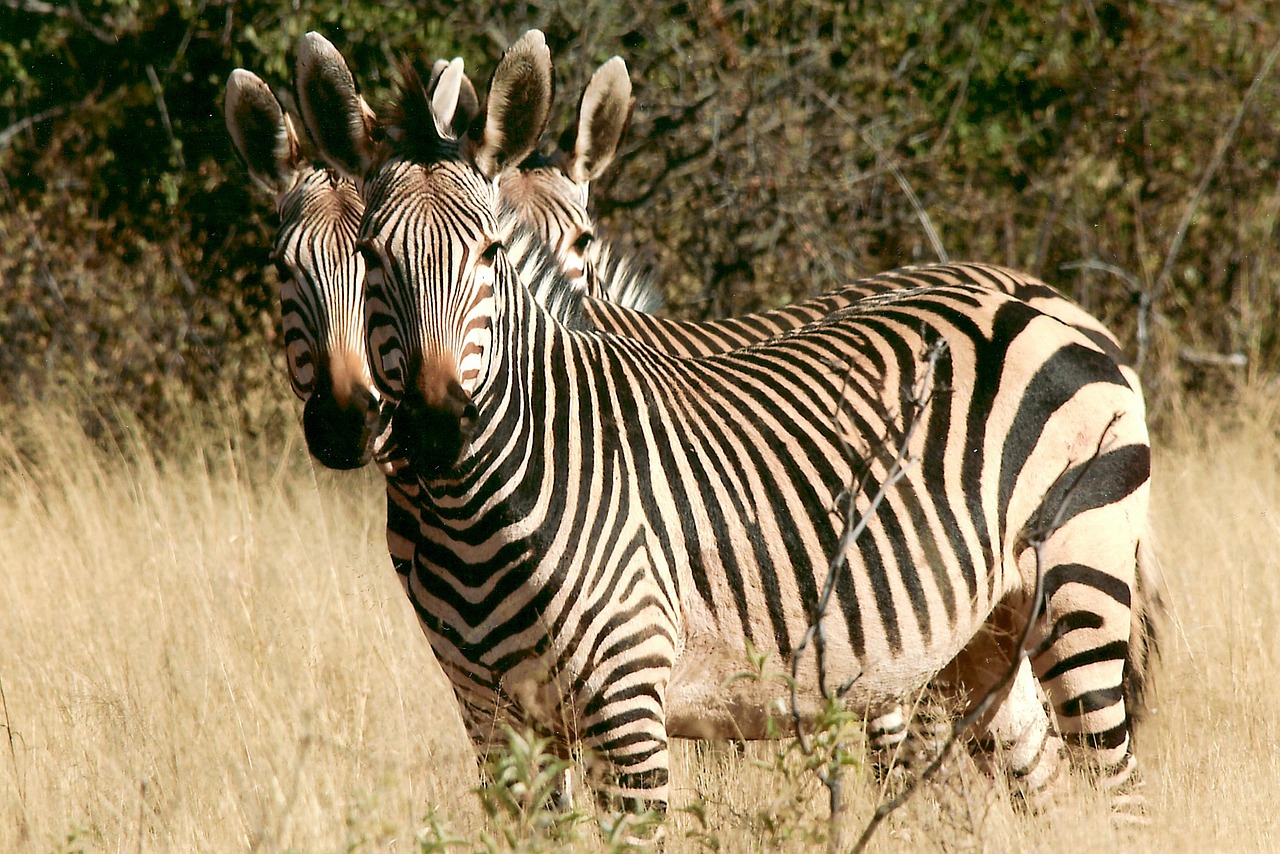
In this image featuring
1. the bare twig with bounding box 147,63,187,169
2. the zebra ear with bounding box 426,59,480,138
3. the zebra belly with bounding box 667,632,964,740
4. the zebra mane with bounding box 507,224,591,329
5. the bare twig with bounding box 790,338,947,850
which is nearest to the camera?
the bare twig with bounding box 790,338,947,850

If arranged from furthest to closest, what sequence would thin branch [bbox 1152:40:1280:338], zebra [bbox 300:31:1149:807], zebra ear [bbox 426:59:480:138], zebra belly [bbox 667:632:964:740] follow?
thin branch [bbox 1152:40:1280:338]
zebra ear [bbox 426:59:480:138]
zebra belly [bbox 667:632:964:740]
zebra [bbox 300:31:1149:807]

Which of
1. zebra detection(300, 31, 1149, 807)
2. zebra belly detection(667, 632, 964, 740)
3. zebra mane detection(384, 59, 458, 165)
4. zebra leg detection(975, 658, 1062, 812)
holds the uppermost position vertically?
zebra mane detection(384, 59, 458, 165)

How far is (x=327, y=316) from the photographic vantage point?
3.89 m

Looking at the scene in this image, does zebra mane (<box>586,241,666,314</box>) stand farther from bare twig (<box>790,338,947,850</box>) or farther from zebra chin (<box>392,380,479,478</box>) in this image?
zebra chin (<box>392,380,479,478</box>)

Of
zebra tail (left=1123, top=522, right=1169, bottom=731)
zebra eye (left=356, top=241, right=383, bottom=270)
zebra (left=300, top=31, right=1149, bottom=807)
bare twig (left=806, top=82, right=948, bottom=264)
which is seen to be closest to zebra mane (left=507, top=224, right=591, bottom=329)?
zebra (left=300, top=31, right=1149, bottom=807)

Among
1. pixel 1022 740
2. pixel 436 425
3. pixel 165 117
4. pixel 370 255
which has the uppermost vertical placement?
pixel 165 117

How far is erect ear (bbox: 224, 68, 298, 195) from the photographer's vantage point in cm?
438

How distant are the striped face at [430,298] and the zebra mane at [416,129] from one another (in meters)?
0.05

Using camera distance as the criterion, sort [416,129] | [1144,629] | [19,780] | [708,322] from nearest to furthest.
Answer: [416,129]
[19,780]
[1144,629]
[708,322]

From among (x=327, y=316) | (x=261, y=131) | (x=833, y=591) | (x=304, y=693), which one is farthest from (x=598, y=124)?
(x=833, y=591)

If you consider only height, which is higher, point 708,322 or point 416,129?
point 416,129

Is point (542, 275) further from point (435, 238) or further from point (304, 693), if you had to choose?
point (304, 693)

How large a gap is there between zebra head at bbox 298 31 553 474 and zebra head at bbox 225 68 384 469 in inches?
14.1

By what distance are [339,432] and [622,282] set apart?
95.6 inches
